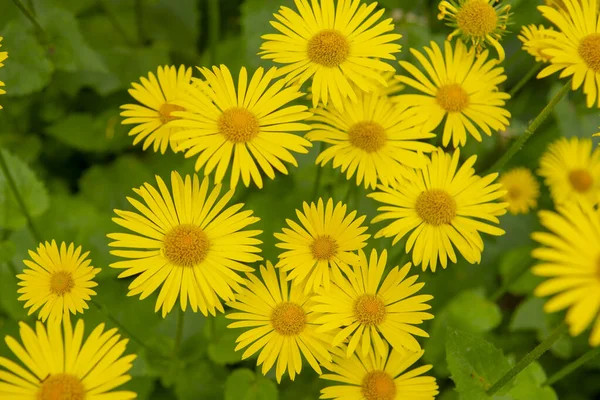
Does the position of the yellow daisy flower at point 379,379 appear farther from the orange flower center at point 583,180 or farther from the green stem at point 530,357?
the orange flower center at point 583,180

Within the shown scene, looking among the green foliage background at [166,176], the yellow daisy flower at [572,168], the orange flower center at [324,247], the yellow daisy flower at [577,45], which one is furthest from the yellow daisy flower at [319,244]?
the yellow daisy flower at [572,168]

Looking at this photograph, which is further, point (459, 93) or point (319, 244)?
point (459, 93)

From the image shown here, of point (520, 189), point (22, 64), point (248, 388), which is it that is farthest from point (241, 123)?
point (520, 189)

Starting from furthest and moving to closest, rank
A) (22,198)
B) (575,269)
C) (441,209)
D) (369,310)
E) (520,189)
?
(520,189) < (22,198) < (441,209) < (369,310) < (575,269)

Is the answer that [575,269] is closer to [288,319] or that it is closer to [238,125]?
[288,319]

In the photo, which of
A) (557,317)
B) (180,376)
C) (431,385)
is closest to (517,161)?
(557,317)

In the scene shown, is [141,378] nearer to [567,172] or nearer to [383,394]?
Answer: [383,394]
